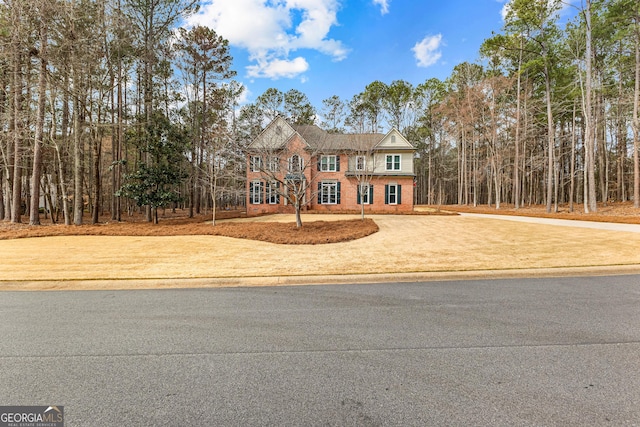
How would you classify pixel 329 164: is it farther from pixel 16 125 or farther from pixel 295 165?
pixel 16 125

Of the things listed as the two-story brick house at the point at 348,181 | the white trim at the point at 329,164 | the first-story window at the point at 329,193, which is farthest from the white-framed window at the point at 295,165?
the first-story window at the point at 329,193

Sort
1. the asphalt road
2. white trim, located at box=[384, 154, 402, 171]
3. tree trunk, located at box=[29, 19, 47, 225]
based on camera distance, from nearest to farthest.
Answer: the asphalt road → tree trunk, located at box=[29, 19, 47, 225] → white trim, located at box=[384, 154, 402, 171]

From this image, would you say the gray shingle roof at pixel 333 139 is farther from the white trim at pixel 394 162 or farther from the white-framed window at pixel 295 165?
the white-framed window at pixel 295 165

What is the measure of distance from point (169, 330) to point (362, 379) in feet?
8.42

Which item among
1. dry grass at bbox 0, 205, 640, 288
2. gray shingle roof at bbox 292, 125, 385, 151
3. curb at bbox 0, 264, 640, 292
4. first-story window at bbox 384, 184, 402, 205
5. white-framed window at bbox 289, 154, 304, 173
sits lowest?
curb at bbox 0, 264, 640, 292

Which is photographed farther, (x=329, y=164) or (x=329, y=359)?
(x=329, y=164)

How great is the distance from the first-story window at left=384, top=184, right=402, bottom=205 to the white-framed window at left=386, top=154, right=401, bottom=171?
1.62 metres

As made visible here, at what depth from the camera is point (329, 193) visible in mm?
26172

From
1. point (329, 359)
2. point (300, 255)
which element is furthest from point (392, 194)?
point (329, 359)

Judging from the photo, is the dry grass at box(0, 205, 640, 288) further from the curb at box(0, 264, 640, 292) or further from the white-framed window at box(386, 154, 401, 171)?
the white-framed window at box(386, 154, 401, 171)

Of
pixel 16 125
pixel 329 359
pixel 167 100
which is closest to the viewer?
pixel 329 359

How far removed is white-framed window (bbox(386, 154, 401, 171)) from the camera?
26391 mm

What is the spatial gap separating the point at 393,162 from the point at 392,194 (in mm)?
2962

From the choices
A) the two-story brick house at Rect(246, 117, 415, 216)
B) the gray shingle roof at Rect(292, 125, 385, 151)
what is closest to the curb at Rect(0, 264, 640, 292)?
the gray shingle roof at Rect(292, 125, 385, 151)
